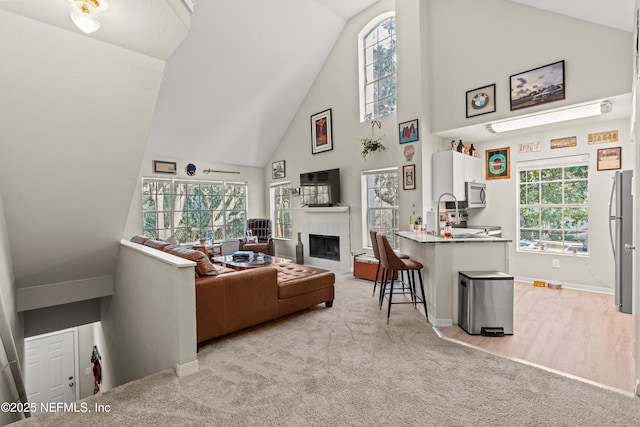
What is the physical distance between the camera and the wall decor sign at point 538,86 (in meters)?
3.66

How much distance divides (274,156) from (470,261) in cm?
595

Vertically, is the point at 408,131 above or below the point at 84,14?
above

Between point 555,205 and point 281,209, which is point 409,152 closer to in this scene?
point 555,205

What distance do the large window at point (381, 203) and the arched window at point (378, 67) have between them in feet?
3.87

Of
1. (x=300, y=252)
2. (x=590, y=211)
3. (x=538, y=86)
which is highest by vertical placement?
(x=538, y=86)

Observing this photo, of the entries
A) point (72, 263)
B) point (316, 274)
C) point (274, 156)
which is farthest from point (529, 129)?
point (72, 263)

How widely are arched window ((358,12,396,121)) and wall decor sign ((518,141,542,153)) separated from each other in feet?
7.23

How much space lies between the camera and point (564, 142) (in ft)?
14.9

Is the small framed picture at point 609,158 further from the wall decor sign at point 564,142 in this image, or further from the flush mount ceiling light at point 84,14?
the flush mount ceiling light at point 84,14

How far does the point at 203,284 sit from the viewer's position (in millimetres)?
2867

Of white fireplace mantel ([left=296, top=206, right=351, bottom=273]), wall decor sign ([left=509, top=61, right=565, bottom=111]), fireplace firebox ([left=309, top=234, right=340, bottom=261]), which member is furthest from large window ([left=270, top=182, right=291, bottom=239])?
wall decor sign ([left=509, top=61, right=565, bottom=111])

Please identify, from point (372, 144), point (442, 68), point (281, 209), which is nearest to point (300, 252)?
point (281, 209)

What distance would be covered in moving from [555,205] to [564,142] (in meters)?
0.95

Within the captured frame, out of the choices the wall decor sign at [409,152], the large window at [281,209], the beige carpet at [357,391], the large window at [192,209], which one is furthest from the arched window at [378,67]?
the beige carpet at [357,391]
